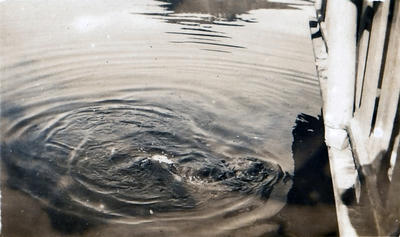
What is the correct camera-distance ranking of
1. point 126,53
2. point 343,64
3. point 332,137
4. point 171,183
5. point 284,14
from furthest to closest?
point 284,14 < point 126,53 < point 171,183 < point 332,137 < point 343,64

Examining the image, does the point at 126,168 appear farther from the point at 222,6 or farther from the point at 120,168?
the point at 222,6

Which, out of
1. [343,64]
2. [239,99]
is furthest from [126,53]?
[343,64]

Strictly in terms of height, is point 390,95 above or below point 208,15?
above

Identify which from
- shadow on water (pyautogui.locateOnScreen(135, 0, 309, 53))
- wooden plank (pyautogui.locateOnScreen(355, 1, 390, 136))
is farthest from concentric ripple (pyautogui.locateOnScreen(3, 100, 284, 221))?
shadow on water (pyautogui.locateOnScreen(135, 0, 309, 53))

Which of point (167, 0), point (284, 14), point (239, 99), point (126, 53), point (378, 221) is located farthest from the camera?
point (167, 0)

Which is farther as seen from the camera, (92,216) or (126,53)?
(126,53)

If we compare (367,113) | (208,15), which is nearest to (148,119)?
(367,113)

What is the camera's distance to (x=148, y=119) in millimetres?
6211

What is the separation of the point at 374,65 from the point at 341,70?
0.44 m

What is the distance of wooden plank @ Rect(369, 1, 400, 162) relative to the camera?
2705 mm

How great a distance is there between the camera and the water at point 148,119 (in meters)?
4.30

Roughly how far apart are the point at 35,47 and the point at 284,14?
6.44m

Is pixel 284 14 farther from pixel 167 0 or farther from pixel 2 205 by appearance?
pixel 2 205

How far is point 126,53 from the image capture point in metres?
8.82
